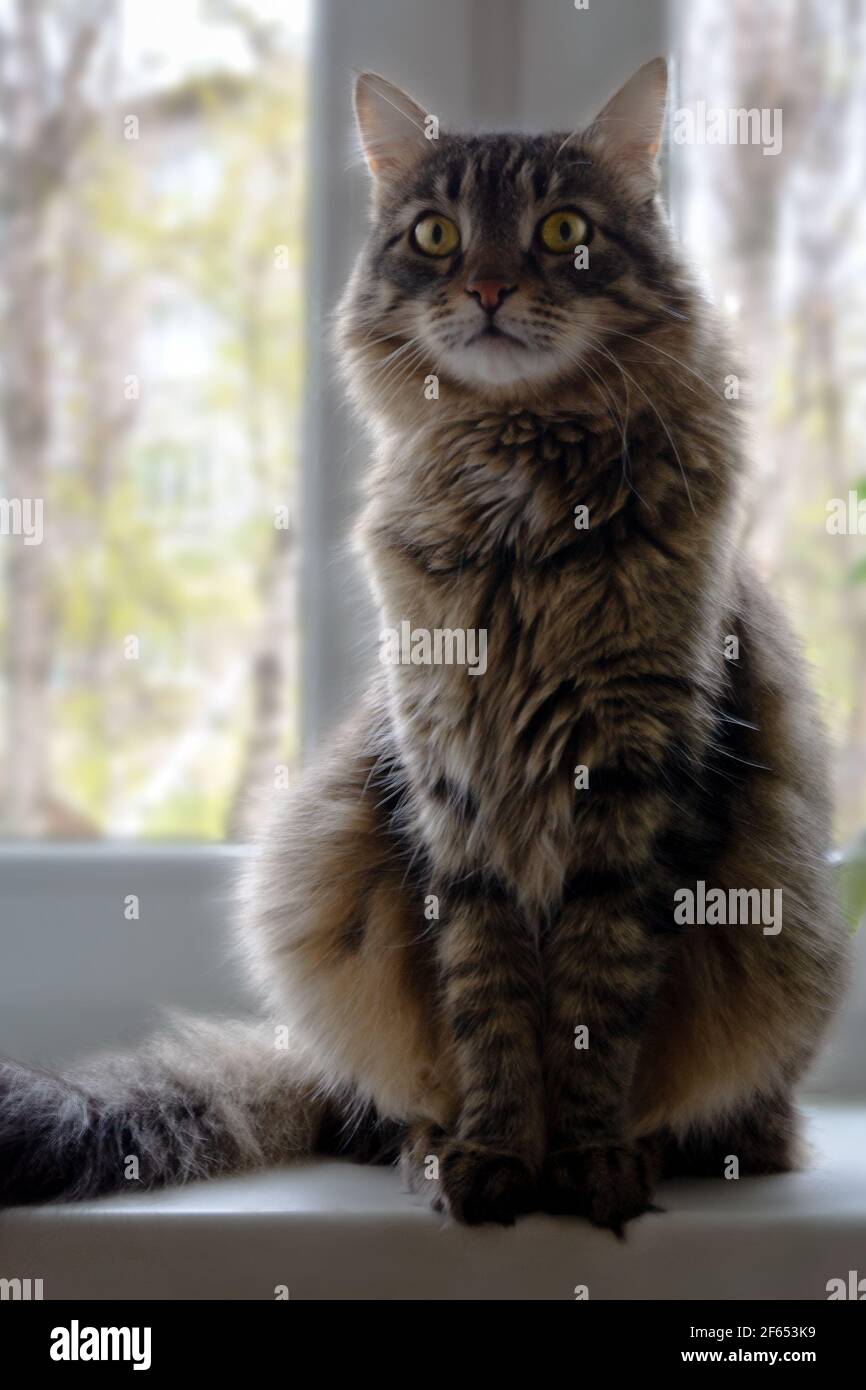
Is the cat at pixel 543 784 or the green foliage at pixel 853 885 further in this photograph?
the green foliage at pixel 853 885

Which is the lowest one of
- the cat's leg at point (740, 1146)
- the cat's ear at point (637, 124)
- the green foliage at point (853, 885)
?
the cat's leg at point (740, 1146)

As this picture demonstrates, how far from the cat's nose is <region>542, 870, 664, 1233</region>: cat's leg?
1.65 feet

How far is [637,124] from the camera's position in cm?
127

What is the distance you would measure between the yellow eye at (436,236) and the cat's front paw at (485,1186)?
2.66ft

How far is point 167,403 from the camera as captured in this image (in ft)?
5.67

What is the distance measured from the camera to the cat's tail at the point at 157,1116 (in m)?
1.13

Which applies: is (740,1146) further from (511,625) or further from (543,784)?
(511,625)

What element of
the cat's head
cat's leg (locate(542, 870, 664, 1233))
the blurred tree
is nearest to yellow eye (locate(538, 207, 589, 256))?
the cat's head

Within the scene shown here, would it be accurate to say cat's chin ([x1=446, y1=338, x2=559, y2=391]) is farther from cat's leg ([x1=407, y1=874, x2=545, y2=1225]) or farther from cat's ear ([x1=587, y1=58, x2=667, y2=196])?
cat's leg ([x1=407, y1=874, x2=545, y2=1225])

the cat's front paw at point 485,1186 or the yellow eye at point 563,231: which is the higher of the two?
the yellow eye at point 563,231

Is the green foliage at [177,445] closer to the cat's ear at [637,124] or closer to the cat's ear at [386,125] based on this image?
the cat's ear at [386,125]

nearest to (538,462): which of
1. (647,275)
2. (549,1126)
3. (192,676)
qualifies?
(647,275)

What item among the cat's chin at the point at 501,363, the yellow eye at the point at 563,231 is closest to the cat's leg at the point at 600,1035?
the cat's chin at the point at 501,363

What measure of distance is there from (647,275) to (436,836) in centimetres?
55
